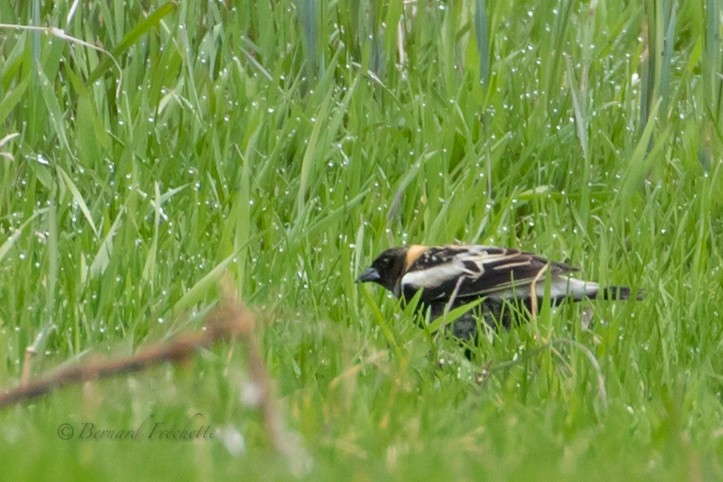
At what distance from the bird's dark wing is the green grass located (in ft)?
0.53

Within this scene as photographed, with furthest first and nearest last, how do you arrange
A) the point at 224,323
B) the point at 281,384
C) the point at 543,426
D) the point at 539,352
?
the point at 539,352 < the point at 281,384 < the point at 543,426 < the point at 224,323

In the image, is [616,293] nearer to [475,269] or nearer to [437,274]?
[475,269]

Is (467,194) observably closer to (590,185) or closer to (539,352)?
(590,185)

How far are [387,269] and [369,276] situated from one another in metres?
0.14

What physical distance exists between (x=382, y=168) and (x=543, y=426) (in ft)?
10.0

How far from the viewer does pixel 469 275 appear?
5500 millimetres

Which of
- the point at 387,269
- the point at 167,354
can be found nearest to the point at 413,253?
the point at 387,269

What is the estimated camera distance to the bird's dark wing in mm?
5461

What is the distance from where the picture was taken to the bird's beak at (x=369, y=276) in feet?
17.4

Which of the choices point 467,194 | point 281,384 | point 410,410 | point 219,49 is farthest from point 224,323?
point 219,49

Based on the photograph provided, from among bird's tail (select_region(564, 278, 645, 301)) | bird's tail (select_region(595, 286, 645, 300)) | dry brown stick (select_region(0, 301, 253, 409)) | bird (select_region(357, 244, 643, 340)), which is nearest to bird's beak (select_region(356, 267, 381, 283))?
bird (select_region(357, 244, 643, 340))

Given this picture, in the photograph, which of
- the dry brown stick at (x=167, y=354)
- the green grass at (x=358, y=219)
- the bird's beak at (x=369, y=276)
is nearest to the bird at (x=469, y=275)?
the bird's beak at (x=369, y=276)

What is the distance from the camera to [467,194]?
19.2 feet

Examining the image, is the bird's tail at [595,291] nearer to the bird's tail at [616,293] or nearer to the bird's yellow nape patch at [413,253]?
the bird's tail at [616,293]
